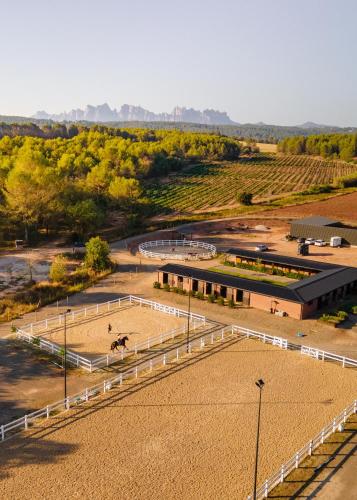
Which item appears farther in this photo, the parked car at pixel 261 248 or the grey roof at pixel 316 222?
the grey roof at pixel 316 222

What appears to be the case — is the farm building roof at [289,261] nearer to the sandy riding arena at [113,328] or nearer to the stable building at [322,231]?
the sandy riding arena at [113,328]

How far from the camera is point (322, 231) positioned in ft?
243

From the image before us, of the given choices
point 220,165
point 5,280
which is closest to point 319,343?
point 5,280

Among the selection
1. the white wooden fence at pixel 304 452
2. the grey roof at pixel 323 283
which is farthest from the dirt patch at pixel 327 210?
the white wooden fence at pixel 304 452

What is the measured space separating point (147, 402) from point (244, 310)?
1870 cm

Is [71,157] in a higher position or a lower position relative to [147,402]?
higher

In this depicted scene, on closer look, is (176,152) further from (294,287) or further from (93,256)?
(294,287)

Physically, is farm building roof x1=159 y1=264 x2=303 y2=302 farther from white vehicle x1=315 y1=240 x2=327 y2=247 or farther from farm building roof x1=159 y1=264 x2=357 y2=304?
white vehicle x1=315 y1=240 x2=327 y2=247

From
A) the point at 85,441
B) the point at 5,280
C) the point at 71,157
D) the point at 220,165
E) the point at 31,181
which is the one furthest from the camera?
the point at 220,165

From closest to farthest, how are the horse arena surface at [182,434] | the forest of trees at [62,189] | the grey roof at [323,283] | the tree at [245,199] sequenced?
1. the horse arena surface at [182,434]
2. the grey roof at [323,283]
3. the forest of trees at [62,189]
4. the tree at [245,199]

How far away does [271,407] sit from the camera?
27.2m

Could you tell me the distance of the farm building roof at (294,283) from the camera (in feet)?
139

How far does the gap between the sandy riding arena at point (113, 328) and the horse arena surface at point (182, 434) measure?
6.03 m

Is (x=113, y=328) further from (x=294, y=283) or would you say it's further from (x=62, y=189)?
(x=62, y=189)
